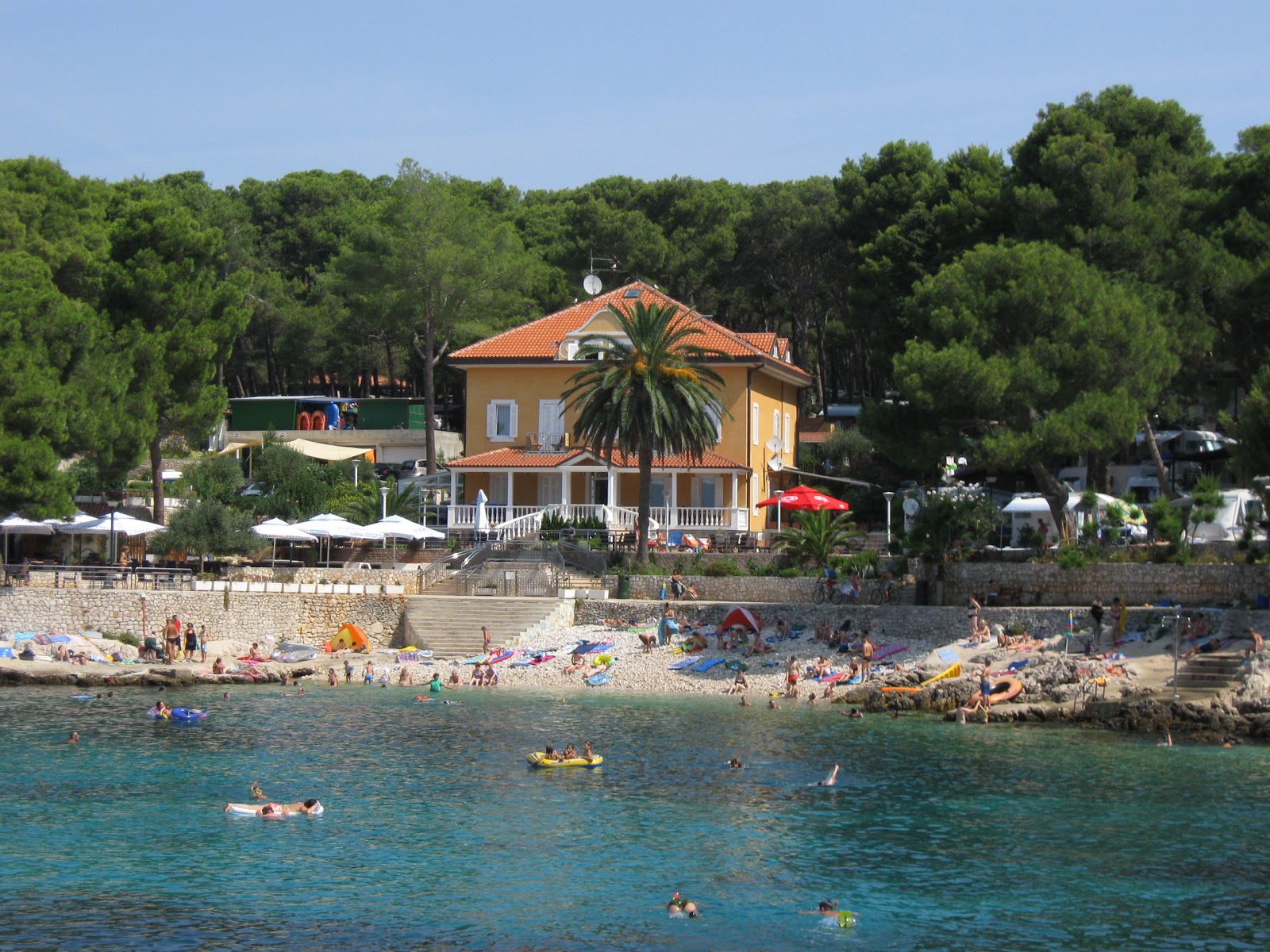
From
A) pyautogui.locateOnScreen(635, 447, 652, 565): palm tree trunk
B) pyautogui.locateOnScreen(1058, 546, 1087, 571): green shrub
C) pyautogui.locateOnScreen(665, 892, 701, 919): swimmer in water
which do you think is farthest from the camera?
pyautogui.locateOnScreen(635, 447, 652, 565): palm tree trunk

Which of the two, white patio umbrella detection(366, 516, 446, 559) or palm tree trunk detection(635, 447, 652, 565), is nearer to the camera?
palm tree trunk detection(635, 447, 652, 565)

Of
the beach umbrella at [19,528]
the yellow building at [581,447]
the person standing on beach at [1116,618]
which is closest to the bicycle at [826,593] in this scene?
the person standing on beach at [1116,618]

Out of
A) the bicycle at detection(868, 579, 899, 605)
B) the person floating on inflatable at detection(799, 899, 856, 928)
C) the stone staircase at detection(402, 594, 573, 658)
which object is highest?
the bicycle at detection(868, 579, 899, 605)

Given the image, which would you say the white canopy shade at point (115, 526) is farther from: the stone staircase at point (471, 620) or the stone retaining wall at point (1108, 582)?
the stone retaining wall at point (1108, 582)

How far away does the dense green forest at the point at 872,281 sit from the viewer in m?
36.9

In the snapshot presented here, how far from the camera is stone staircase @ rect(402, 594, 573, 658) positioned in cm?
3800

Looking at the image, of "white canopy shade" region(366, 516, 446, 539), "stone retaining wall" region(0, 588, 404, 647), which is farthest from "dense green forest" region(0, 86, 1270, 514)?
"white canopy shade" region(366, 516, 446, 539)

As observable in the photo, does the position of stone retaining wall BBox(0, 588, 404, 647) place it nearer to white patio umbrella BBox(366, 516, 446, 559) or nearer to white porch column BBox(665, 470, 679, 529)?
white patio umbrella BBox(366, 516, 446, 559)

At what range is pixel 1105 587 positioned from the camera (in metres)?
35.6

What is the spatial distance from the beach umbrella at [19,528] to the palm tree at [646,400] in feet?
52.9

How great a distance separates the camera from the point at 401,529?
41.9 meters

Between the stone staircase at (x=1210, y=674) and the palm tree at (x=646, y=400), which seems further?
the palm tree at (x=646, y=400)

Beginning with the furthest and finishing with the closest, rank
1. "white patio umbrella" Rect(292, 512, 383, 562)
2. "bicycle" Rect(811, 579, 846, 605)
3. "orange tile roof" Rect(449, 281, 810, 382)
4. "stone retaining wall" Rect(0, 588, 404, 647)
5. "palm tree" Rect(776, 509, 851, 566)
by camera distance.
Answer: "orange tile roof" Rect(449, 281, 810, 382), "white patio umbrella" Rect(292, 512, 383, 562), "palm tree" Rect(776, 509, 851, 566), "stone retaining wall" Rect(0, 588, 404, 647), "bicycle" Rect(811, 579, 846, 605)

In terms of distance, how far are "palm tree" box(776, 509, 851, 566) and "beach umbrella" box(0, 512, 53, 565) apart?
69.6 feet
